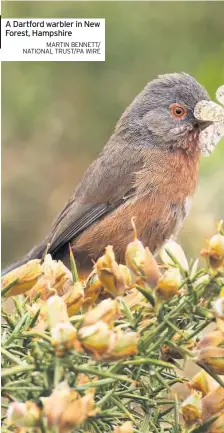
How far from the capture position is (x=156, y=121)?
2.96 meters

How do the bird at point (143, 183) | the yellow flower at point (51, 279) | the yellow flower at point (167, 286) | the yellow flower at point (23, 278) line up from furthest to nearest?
1. the bird at point (143, 183)
2. the yellow flower at point (51, 279)
3. the yellow flower at point (23, 278)
4. the yellow flower at point (167, 286)

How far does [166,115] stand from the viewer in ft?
9.62

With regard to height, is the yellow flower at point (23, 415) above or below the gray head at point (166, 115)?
below

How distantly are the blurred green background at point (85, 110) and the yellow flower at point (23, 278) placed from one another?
4.83 ft

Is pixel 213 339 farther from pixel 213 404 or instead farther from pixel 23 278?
pixel 23 278

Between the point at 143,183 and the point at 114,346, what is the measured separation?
1.89 meters

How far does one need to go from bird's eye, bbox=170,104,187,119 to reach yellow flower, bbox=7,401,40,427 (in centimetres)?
209

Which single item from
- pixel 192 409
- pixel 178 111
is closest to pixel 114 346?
pixel 192 409

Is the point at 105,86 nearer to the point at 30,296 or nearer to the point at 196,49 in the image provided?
the point at 196,49

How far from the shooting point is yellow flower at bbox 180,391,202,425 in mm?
1101

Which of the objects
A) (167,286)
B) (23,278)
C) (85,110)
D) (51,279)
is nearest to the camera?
(167,286)

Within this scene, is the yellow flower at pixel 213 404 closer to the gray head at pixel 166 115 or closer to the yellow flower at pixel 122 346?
the yellow flower at pixel 122 346

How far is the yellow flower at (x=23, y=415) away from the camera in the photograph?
0.89 m

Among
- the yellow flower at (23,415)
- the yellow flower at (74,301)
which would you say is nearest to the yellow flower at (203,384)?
the yellow flower at (74,301)
